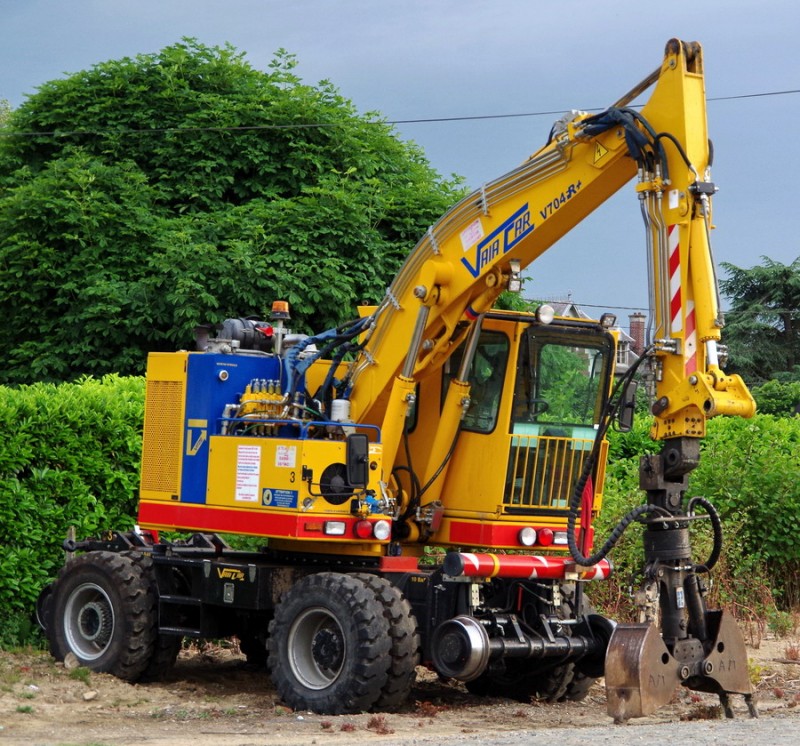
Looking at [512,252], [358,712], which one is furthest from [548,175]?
[358,712]

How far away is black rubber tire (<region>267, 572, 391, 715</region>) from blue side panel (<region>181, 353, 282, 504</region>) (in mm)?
1551

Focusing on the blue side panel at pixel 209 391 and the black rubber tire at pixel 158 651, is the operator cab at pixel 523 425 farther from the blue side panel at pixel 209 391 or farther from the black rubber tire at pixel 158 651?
the black rubber tire at pixel 158 651

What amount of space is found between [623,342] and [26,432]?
5.68 meters

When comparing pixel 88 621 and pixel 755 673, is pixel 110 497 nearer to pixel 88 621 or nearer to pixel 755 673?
pixel 88 621

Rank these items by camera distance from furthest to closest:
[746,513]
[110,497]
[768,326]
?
[768,326]
[746,513]
[110,497]

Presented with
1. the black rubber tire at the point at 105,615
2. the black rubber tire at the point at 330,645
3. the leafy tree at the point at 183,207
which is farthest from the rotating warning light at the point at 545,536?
the leafy tree at the point at 183,207

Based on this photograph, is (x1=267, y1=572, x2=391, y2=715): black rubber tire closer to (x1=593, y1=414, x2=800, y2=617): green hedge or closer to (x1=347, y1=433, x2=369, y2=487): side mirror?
(x1=347, y1=433, x2=369, y2=487): side mirror

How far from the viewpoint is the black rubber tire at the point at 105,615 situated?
11.8m

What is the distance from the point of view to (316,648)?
10555 millimetres

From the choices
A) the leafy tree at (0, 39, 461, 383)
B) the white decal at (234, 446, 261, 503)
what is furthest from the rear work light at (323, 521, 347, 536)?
the leafy tree at (0, 39, 461, 383)

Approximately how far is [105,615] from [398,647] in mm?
3201

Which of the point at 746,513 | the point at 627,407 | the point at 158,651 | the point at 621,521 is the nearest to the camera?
the point at 621,521

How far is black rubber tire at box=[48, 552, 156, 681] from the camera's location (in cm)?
1180

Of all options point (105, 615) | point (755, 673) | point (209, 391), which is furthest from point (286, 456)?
point (755, 673)
